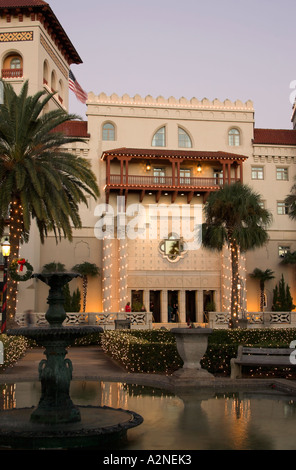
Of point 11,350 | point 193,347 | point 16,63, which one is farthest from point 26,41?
point 193,347

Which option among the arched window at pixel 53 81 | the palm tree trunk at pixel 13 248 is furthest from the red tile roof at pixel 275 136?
the palm tree trunk at pixel 13 248

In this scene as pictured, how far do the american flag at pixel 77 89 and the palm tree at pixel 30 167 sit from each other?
22337mm

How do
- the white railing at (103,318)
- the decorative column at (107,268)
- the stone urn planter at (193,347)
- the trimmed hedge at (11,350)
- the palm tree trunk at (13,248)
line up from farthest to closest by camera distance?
the decorative column at (107,268) → the white railing at (103,318) → the palm tree trunk at (13,248) → the trimmed hedge at (11,350) → the stone urn planter at (193,347)

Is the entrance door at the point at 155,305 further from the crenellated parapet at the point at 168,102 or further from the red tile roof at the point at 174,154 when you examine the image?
the crenellated parapet at the point at 168,102

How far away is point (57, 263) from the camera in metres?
41.4

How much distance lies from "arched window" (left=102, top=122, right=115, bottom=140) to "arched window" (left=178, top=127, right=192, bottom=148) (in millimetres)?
5275

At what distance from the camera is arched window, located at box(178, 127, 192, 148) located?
44.7m

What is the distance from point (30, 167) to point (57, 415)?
14.8 meters

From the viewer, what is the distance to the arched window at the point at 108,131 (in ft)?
145

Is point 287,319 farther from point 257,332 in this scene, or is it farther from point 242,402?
point 242,402

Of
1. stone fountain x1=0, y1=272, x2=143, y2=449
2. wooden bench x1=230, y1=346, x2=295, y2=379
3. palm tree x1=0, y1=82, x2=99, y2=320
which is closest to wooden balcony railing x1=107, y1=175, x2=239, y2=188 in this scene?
palm tree x1=0, y1=82, x2=99, y2=320

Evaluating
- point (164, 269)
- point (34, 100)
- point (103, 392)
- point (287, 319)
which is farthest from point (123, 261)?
point (103, 392)

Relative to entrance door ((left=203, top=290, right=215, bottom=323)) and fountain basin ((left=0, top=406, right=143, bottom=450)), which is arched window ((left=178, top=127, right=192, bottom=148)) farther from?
fountain basin ((left=0, top=406, right=143, bottom=450))
